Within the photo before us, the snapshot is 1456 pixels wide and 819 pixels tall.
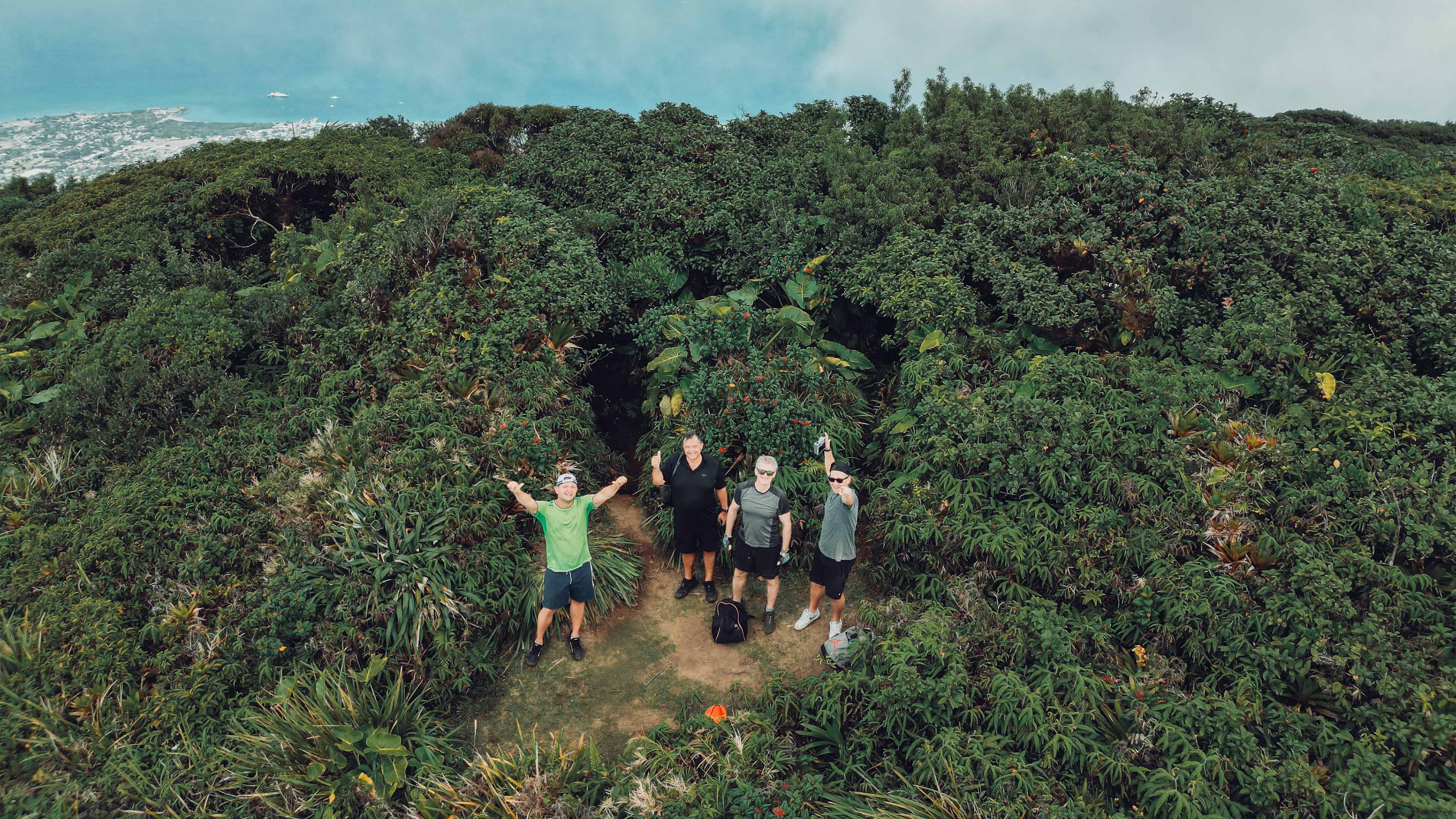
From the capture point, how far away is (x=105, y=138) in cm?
2536

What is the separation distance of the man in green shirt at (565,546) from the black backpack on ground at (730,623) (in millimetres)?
1225

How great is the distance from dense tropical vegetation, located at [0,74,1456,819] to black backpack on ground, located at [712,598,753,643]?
0.93 meters

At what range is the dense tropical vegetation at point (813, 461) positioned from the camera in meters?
5.35

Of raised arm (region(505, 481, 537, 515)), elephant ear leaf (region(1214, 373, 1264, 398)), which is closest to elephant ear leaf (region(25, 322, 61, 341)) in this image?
raised arm (region(505, 481, 537, 515))

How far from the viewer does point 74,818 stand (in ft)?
17.6

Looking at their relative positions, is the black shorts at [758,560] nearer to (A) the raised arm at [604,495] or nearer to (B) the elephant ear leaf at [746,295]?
(A) the raised arm at [604,495]

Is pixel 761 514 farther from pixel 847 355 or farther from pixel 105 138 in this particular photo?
pixel 105 138

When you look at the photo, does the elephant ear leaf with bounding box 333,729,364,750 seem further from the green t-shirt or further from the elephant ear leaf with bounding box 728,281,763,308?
the elephant ear leaf with bounding box 728,281,763,308

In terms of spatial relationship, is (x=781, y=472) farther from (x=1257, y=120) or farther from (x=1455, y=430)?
(x=1257, y=120)

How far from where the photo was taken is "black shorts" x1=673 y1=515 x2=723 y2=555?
691cm

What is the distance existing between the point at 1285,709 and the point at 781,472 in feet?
15.0

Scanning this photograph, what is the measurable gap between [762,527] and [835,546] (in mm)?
656

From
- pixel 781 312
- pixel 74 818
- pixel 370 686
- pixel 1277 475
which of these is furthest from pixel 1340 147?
pixel 74 818

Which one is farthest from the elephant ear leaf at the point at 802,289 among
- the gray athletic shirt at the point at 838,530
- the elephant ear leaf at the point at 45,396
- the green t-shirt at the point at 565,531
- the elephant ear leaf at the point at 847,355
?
the elephant ear leaf at the point at 45,396
